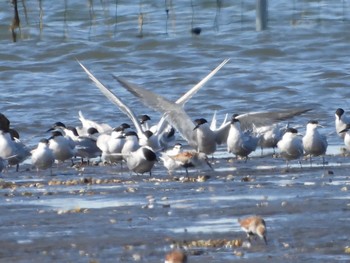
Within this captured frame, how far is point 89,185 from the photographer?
453 inches

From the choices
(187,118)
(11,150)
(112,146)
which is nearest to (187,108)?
(187,118)

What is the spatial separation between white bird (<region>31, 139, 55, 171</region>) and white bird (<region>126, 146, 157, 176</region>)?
0.93 metres

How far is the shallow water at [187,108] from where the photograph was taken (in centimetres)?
807

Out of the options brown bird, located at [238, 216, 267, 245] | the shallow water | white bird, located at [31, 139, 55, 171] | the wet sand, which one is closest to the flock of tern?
white bird, located at [31, 139, 55, 171]

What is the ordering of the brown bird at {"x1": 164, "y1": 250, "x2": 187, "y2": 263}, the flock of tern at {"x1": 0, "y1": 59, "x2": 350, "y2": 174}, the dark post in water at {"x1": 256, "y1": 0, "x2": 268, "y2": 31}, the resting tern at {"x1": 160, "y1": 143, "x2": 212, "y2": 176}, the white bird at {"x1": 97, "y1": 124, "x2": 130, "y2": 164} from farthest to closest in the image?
the dark post in water at {"x1": 256, "y1": 0, "x2": 268, "y2": 31} → the white bird at {"x1": 97, "y1": 124, "x2": 130, "y2": 164} → the flock of tern at {"x1": 0, "y1": 59, "x2": 350, "y2": 174} → the resting tern at {"x1": 160, "y1": 143, "x2": 212, "y2": 176} → the brown bird at {"x1": 164, "y1": 250, "x2": 187, "y2": 263}

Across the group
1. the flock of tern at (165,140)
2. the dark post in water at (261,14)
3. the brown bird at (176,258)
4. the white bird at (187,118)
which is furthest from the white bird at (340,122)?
the brown bird at (176,258)

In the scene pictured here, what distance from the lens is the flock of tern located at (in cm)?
1327

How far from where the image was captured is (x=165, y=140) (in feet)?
51.1

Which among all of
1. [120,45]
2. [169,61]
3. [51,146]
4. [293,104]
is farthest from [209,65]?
[51,146]

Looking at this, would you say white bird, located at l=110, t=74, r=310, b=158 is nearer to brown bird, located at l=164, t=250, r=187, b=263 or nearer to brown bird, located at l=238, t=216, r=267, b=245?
brown bird, located at l=238, t=216, r=267, b=245

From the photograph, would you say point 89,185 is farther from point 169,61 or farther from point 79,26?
point 79,26

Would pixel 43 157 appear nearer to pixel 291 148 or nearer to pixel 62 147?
pixel 62 147

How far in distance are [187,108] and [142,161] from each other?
241 inches

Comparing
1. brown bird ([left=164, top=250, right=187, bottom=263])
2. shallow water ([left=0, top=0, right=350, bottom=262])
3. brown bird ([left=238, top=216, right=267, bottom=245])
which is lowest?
shallow water ([left=0, top=0, right=350, bottom=262])
